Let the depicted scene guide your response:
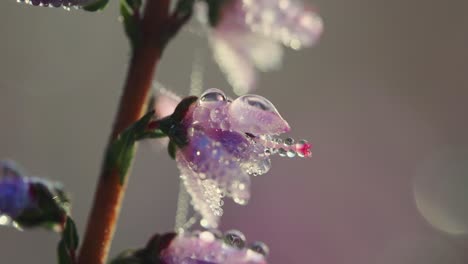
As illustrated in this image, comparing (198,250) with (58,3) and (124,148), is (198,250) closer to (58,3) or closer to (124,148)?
(124,148)

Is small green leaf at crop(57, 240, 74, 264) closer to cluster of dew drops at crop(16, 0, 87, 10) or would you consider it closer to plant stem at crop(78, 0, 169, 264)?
plant stem at crop(78, 0, 169, 264)

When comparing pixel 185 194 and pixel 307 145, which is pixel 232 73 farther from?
pixel 307 145

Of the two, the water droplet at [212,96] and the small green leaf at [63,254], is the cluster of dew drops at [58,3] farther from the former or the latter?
the small green leaf at [63,254]

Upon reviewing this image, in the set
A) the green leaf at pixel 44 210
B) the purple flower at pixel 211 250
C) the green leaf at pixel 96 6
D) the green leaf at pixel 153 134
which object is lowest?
the green leaf at pixel 44 210

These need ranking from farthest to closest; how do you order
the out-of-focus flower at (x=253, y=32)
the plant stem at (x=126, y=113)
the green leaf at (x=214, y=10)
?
the green leaf at (x=214, y=10)
the out-of-focus flower at (x=253, y=32)
the plant stem at (x=126, y=113)

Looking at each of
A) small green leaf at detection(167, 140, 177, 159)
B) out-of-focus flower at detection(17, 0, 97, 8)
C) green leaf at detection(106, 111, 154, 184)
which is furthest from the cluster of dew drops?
small green leaf at detection(167, 140, 177, 159)

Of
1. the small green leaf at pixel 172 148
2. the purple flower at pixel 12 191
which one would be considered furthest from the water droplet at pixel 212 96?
the purple flower at pixel 12 191

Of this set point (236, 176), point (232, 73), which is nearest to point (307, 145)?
point (236, 176)
